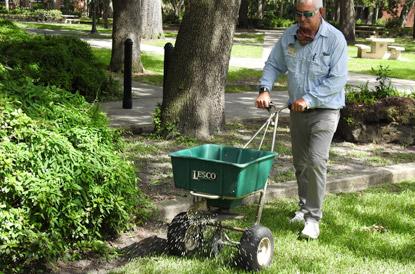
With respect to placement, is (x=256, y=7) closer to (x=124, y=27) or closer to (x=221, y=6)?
(x=124, y=27)

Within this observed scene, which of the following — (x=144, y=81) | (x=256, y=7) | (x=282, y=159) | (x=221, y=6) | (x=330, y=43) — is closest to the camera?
(x=330, y=43)

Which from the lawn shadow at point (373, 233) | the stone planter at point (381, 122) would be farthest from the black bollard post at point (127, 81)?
the lawn shadow at point (373, 233)

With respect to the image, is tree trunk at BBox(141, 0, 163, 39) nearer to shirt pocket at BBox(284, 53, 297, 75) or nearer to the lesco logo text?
shirt pocket at BBox(284, 53, 297, 75)

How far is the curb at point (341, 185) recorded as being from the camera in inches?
242

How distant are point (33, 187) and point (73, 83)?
26.3 ft

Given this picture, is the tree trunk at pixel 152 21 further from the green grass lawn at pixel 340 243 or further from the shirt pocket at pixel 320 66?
the shirt pocket at pixel 320 66

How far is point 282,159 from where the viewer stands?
27.5 feet

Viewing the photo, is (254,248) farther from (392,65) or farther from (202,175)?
(392,65)

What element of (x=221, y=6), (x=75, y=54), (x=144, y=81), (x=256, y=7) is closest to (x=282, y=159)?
(x=221, y=6)

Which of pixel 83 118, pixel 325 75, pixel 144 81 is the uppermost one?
pixel 325 75

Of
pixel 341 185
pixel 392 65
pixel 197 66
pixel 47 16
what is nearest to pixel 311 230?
pixel 341 185

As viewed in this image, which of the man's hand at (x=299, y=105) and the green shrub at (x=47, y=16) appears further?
the green shrub at (x=47, y=16)

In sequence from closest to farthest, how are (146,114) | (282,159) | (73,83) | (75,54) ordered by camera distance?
(282,159), (146,114), (73,83), (75,54)

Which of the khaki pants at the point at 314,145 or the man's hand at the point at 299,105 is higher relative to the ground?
the man's hand at the point at 299,105
